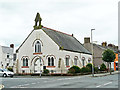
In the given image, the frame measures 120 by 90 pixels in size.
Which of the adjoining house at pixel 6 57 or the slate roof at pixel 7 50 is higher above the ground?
the slate roof at pixel 7 50

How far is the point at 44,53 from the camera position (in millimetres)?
41875

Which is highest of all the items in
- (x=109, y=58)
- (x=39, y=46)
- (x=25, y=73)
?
(x=39, y=46)

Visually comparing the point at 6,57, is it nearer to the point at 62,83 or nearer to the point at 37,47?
the point at 37,47

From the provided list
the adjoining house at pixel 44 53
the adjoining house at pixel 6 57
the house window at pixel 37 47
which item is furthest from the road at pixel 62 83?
the adjoining house at pixel 6 57

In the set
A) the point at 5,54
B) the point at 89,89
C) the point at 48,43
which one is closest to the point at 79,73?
the point at 48,43

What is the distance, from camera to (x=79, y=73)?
37.2 meters

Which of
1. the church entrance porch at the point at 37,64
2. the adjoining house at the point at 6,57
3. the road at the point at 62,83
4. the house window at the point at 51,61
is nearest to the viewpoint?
the road at the point at 62,83

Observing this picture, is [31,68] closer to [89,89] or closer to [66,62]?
[66,62]

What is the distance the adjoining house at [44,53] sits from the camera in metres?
40.5

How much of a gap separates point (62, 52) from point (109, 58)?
36.6 feet

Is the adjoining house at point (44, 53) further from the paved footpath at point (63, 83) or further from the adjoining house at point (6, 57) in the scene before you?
the adjoining house at point (6, 57)

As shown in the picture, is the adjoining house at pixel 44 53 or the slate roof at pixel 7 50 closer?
the adjoining house at pixel 44 53

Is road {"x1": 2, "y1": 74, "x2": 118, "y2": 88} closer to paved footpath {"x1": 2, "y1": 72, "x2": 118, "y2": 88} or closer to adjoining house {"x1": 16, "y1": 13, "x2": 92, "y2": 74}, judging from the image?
paved footpath {"x1": 2, "y1": 72, "x2": 118, "y2": 88}

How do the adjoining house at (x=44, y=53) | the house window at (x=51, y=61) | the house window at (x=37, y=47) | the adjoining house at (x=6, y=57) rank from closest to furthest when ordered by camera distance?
the adjoining house at (x=44, y=53), the house window at (x=51, y=61), the house window at (x=37, y=47), the adjoining house at (x=6, y=57)
